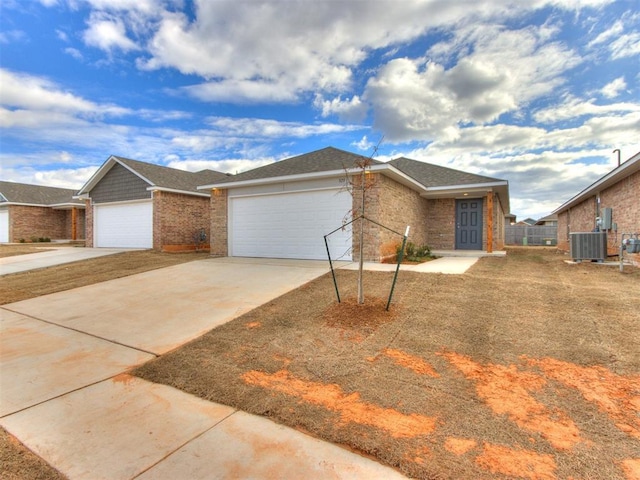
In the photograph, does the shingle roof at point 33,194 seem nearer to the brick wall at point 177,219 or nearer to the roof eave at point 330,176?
the brick wall at point 177,219

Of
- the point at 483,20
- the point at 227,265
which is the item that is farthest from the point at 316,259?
the point at 483,20

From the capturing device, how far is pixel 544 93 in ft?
36.5

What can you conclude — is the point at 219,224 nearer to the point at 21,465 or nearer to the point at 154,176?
the point at 154,176

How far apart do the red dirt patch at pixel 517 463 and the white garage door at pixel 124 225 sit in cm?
1689

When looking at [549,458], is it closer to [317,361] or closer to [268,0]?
[317,361]

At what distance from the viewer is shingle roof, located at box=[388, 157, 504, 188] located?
1302 cm

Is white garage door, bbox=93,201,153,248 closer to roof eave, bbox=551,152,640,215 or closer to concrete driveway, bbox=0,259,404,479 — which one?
concrete driveway, bbox=0,259,404,479

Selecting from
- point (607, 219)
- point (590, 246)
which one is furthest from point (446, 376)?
point (607, 219)

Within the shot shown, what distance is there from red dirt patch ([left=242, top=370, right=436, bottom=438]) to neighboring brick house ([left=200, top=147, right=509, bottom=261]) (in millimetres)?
6834

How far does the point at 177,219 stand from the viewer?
16.3m

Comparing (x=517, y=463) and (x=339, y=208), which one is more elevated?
(x=339, y=208)

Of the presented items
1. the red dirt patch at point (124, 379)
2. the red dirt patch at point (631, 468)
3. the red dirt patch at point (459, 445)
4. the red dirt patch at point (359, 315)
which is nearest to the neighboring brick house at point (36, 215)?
the red dirt patch at point (124, 379)

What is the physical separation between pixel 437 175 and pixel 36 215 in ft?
101

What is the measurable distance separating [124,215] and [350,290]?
52.2 feet
